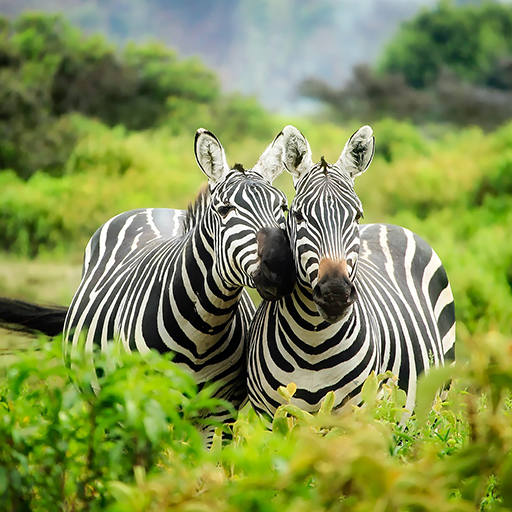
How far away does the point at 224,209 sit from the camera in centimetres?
319

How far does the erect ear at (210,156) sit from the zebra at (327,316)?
36cm

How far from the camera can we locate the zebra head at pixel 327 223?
271 cm

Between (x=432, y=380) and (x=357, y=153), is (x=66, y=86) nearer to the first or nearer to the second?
(x=357, y=153)

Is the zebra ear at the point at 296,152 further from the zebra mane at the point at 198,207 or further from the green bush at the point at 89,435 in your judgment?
the green bush at the point at 89,435

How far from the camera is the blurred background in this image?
37.6ft

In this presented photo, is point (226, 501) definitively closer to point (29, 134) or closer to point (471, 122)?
point (29, 134)

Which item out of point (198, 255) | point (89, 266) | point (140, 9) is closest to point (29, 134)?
point (89, 266)

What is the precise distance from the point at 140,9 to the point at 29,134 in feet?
227

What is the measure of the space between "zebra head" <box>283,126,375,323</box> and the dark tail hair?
2.17 meters

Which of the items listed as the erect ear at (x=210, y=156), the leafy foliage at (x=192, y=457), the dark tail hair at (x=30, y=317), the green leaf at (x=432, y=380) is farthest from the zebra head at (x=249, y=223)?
the dark tail hair at (x=30, y=317)

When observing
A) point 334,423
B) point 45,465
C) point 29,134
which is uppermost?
point 29,134

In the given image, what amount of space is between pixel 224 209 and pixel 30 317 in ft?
6.59

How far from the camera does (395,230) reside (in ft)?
14.7

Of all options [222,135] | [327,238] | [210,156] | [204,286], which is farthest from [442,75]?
[327,238]
